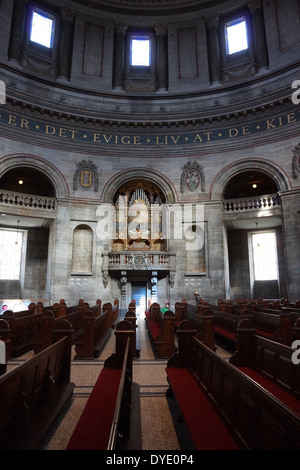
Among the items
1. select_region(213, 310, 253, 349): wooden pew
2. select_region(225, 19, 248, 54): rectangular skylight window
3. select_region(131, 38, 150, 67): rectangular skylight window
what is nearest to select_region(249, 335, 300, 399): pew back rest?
select_region(213, 310, 253, 349): wooden pew

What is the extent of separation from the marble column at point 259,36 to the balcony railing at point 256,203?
23.1 feet

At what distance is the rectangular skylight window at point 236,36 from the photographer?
19125 millimetres

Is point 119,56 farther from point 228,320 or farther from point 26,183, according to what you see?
point 228,320

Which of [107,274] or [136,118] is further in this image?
[136,118]

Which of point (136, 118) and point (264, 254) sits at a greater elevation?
point (136, 118)

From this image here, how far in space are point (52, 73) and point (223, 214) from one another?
40.9 feet

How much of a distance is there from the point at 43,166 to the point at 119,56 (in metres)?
8.64

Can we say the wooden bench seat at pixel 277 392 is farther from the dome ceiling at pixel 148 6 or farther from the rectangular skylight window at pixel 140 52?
the dome ceiling at pixel 148 6

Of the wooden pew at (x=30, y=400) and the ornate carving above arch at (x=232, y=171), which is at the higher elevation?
the ornate carving above arch at (x=232, y=171)

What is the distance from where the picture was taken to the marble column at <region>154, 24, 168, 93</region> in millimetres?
19266

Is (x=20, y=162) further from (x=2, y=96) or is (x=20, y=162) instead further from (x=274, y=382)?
(x=274, y=382)

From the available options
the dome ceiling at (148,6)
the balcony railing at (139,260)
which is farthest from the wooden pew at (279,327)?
the dome ceiling at (148,6)
